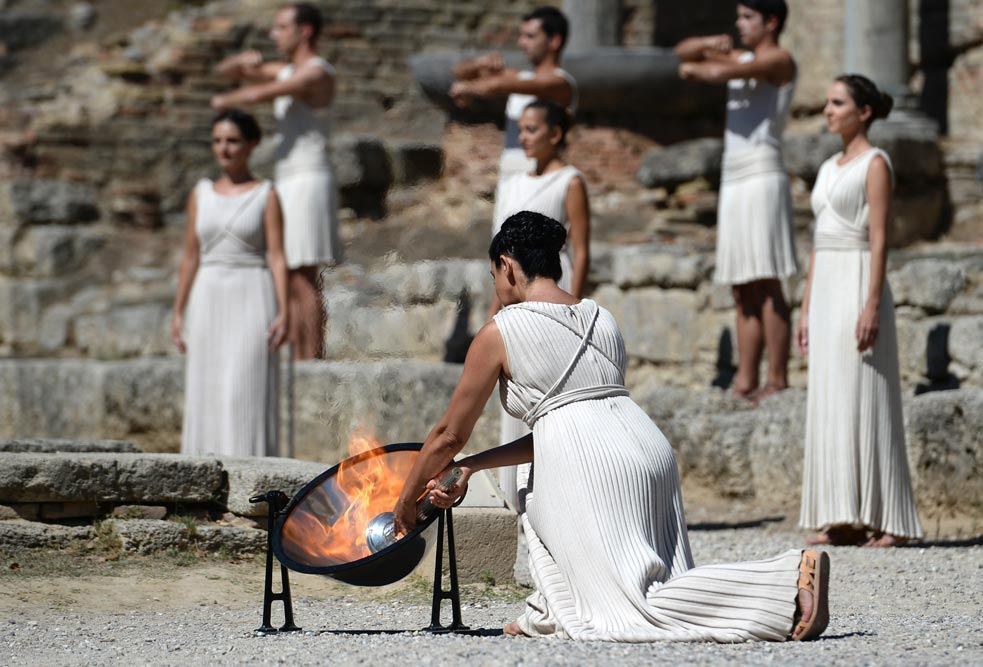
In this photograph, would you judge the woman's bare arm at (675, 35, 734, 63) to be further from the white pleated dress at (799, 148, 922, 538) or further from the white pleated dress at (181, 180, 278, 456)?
the white pleated dress at (181, 180, 278, 456)

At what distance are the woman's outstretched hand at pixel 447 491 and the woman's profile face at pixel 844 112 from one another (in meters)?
3.23

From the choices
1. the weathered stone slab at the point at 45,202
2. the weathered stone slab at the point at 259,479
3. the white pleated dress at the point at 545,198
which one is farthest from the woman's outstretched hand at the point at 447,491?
the weathered stone slab at the point at 45,202

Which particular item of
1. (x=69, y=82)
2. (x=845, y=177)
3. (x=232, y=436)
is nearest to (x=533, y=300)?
(x=845, y=177)

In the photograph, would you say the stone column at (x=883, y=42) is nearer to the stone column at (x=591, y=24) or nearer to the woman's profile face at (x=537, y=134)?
the stone column at (x=591, y=24)

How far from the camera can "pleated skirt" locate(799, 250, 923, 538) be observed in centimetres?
707

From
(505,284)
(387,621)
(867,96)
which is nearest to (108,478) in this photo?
(387,621)

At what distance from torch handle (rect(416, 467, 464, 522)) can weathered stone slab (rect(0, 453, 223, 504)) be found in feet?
6.11

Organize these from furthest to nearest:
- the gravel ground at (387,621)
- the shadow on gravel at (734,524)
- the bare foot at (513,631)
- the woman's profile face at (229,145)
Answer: the woman's profile face at (229,145), the shadow on gravel at (734,524), the bare foot at (513,631), the gravel ground at (387,621)

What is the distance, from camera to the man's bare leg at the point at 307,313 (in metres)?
10.4

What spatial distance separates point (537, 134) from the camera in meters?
7.65

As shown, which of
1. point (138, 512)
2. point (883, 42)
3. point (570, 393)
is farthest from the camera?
point (883, 42)

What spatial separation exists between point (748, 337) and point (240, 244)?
113 inches

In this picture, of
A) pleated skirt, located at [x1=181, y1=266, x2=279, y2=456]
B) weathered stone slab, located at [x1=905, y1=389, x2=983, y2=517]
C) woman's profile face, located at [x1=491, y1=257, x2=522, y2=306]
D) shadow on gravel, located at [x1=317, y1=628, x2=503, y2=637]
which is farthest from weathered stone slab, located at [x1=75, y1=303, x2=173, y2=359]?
woman's profile face, located at [x1=491, y1=257, x2=522, y2=306]

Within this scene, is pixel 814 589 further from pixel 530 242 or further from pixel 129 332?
pixel 129 332
